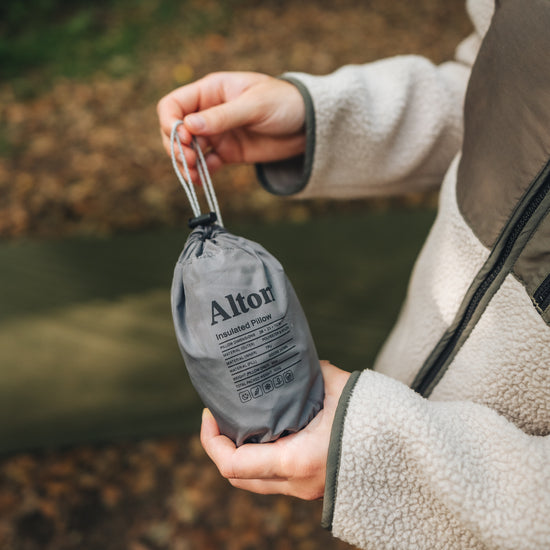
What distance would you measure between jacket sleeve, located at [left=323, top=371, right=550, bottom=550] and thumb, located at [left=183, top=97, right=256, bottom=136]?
509 mm

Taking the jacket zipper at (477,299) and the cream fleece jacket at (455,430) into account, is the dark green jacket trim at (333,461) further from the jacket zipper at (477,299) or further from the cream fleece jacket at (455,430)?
the jacket zipper at (477,299)

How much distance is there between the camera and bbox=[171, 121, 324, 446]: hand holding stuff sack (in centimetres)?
65

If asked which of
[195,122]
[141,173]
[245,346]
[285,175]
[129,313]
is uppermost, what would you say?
[195,122]

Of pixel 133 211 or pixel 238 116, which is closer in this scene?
pixel 238 116

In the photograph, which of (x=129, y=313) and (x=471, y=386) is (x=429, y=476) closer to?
(x=471, y=386)

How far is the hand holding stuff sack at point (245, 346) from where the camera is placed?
65cm

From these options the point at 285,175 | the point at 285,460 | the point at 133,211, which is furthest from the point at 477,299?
the point at 133,211

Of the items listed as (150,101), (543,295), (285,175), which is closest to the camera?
(543,295)

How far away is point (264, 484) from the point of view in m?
0.68

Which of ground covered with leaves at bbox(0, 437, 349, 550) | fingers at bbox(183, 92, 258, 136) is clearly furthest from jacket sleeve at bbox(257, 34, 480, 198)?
ground covered with leaves at bbox(0, 437, 349, 550)

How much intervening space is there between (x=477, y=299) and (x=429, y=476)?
0.26m

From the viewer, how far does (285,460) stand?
2.08 feet

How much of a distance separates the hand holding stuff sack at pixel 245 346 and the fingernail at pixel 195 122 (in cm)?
26

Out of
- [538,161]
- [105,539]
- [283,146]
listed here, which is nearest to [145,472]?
[105,539]
